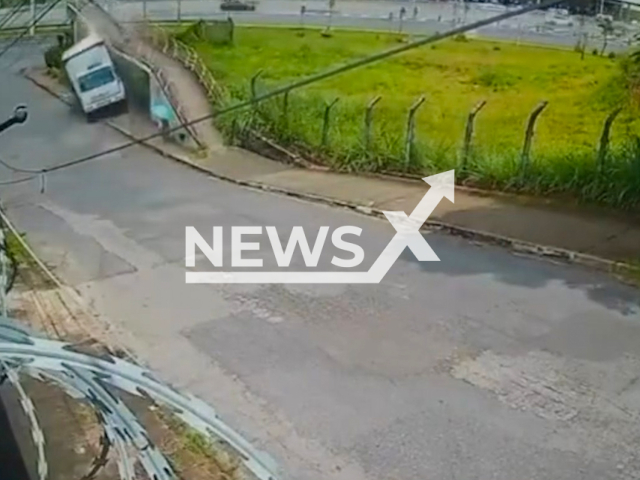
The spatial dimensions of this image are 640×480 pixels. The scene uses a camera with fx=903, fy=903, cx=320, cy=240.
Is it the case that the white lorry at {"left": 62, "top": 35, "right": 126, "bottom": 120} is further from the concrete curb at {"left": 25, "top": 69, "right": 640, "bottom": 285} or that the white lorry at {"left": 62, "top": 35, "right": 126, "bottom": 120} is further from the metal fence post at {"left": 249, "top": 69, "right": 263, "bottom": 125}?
the concrete curb at {"left": 25, "top": 69, "right": 640, "bottom": 285}

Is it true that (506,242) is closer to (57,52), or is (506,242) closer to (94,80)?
(94,80)

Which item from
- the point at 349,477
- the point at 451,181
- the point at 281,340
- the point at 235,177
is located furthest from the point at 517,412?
the point at 235,177

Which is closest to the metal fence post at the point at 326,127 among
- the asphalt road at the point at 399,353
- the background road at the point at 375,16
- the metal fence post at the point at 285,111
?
the metal fence post at the point at 285,111

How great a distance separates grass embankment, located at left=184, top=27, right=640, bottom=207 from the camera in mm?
12716

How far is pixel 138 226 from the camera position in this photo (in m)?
12.8

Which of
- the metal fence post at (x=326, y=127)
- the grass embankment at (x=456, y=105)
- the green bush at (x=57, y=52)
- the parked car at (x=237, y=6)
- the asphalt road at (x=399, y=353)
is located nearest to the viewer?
the asphalt road at (x=399, y=353)

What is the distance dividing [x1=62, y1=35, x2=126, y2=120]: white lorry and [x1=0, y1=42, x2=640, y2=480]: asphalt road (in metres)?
9.53

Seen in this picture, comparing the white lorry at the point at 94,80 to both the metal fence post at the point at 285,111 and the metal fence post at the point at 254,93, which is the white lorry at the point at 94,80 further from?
the metal fence post at the point at 285,111

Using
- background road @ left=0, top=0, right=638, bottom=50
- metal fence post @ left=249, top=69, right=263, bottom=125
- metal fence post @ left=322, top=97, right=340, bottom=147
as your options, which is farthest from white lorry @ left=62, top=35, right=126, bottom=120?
metal fence post @ left=322, top=97, right=340, bottom=147

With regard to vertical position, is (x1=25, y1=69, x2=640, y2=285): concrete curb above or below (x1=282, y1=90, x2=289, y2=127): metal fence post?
below

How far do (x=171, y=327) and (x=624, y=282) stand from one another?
473 centimetres

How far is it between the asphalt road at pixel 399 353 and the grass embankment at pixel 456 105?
2.28 metres

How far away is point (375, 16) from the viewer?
32.8 m

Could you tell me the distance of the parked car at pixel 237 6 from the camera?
109 ft
